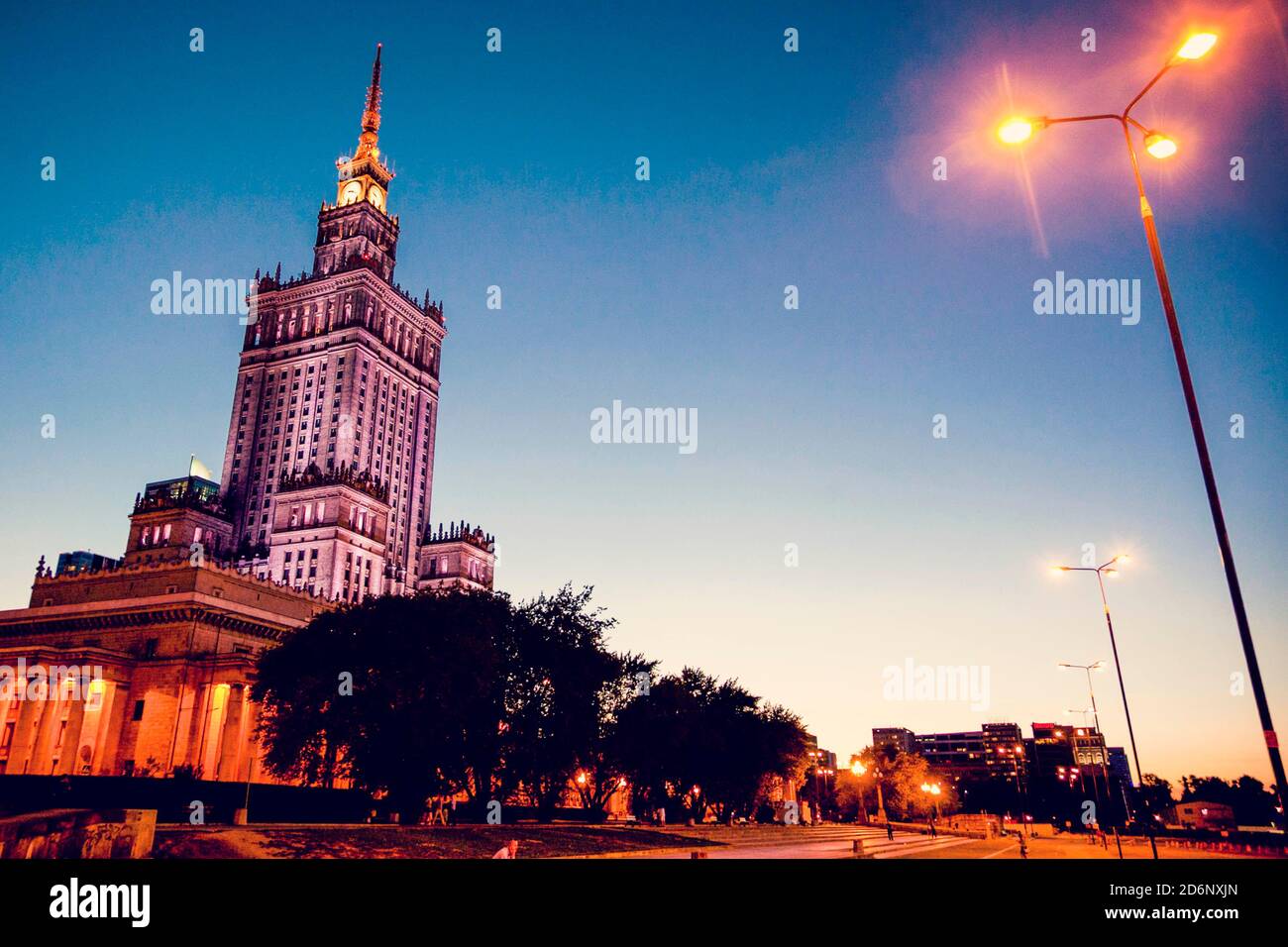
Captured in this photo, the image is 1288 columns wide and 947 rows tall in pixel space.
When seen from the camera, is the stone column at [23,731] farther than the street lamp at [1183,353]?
Yes

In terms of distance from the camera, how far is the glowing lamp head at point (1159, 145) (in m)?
16.8

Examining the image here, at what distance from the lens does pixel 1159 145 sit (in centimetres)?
1692

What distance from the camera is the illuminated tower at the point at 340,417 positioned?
12506cm

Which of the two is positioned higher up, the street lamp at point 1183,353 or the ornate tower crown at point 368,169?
the ornate tower crown at point 368,169

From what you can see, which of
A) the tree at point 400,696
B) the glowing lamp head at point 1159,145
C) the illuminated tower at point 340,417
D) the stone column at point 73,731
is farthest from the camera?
the illuminated tower at point 340,417

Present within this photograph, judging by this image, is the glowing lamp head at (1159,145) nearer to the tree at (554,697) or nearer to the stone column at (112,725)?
the tree at (554,697)

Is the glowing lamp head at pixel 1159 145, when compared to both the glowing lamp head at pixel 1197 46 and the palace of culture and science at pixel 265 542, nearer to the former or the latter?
the glowing lamp head at pixel 1197 46

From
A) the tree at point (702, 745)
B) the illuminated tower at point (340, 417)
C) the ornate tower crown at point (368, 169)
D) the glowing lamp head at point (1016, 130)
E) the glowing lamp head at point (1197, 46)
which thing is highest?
the ornate tower crown at point (368, 169)

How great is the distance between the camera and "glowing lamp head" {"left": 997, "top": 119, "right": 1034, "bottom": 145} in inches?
674

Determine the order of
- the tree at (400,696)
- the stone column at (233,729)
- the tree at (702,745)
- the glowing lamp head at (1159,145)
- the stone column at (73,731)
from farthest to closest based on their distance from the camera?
the stone column at (233,729) < the stone column at (73,731) < the tree at (702,745) < the tree at (400,696) < the glowing lamp head at (1159,145)

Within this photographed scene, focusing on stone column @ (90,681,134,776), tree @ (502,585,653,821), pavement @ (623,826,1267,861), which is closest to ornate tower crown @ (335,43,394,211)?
stone column @ (90,681,134,776)

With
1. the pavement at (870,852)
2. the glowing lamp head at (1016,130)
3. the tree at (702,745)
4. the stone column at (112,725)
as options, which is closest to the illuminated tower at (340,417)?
the stone column at (112,725)

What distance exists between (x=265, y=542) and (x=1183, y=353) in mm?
139631
